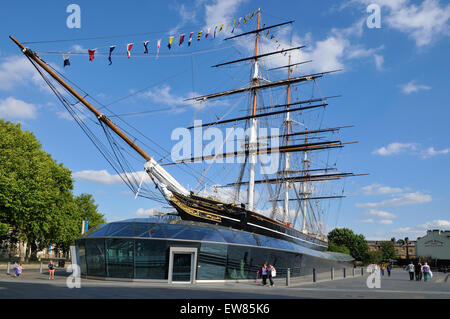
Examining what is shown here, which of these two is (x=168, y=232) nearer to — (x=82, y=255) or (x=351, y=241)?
(x=82, y=255)

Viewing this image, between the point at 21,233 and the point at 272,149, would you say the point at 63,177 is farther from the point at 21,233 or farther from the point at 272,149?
the point at 272,149

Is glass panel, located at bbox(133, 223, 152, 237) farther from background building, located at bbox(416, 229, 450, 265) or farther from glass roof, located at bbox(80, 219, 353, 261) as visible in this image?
background building, located at bbox(416, 229, 450, 265)

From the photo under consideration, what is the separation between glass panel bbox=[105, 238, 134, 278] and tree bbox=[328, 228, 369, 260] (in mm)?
82858

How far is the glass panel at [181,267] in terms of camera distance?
2122 centimetres

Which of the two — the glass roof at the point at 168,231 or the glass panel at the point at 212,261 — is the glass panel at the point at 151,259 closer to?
the glass roof at the point at 168,231

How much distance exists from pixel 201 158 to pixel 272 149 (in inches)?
342

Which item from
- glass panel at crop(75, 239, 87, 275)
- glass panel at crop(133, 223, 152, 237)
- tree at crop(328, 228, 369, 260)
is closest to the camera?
glass panel at crop(133, 223, 152, 237)

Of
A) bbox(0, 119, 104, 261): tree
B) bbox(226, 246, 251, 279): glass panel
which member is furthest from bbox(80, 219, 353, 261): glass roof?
bbox(0, 119, 104, 261): tree

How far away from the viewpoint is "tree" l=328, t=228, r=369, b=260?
9407 centimetres

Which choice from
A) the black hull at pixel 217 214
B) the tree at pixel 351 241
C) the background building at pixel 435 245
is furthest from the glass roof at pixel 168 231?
the background building at pixel 435 245

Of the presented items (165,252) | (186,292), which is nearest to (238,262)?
(165,252)

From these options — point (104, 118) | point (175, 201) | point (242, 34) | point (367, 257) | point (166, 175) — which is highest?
point (242, 34)
